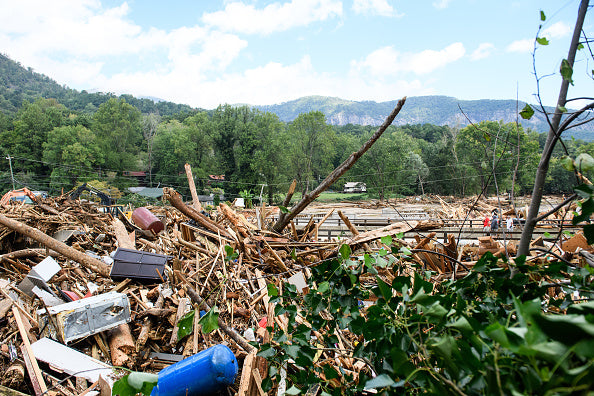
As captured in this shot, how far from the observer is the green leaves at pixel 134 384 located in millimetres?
1148

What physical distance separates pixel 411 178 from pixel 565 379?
5978 centimetres

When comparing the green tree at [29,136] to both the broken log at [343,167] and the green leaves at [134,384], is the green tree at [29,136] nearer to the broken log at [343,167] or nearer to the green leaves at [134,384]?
the broken log at [343,167]

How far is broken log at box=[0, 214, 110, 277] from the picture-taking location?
20.9ft

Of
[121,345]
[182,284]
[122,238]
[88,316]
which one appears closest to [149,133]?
[122,238]

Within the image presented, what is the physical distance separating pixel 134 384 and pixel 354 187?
66.0 m

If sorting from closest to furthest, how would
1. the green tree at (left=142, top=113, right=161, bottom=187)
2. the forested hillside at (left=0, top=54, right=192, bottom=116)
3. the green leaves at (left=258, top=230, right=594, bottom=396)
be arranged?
the green leaves at (left=258, top=230, right=594, bottom=396), the green tree at (left=142, top=113, right=161, bottom=187), the forested hillside at (left=0, top=54, right=192, bottom=116)

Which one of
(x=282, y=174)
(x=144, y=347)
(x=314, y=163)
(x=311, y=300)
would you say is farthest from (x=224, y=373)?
(x=314, y=163)

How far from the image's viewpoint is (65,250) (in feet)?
21.8

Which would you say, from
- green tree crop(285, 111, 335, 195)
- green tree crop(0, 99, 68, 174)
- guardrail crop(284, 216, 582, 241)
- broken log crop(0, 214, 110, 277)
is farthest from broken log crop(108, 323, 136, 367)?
green tree crop(0, 99, 68, 174)

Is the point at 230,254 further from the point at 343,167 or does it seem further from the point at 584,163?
the point at 584,163

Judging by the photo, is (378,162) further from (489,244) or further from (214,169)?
(489,244)

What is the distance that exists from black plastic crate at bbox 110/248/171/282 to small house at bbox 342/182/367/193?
54.5m

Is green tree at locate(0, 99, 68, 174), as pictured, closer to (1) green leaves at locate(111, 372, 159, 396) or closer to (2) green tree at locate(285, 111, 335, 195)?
(2) green tree at locate(285, 111, 335, 195)

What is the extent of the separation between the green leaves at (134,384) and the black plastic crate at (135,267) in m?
4.80
